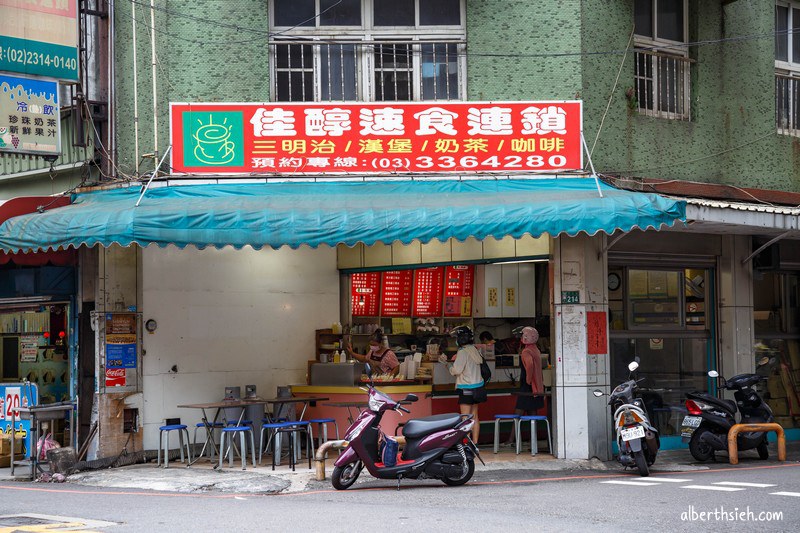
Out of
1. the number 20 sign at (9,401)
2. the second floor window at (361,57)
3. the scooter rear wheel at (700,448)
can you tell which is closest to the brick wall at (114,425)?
the number 20 sign at (9,401)

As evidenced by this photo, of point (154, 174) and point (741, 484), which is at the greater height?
point (154, 174)

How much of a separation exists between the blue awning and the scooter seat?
7.46 feet

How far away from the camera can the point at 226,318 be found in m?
16.2

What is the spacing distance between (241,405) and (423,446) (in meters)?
3.82

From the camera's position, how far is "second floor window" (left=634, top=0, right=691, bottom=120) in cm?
1555

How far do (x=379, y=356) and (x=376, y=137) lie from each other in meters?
4.51

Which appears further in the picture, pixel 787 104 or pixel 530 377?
pixel 787 104

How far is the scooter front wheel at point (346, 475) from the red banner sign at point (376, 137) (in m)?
4.33

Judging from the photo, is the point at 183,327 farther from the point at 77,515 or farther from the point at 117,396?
the point at 77,515

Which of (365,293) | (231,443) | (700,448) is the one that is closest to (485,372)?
(365,293)

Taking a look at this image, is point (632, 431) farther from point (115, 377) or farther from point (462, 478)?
point (115, 377)

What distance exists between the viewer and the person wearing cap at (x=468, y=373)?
15625mm

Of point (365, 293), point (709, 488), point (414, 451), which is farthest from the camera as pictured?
point (365, 293)

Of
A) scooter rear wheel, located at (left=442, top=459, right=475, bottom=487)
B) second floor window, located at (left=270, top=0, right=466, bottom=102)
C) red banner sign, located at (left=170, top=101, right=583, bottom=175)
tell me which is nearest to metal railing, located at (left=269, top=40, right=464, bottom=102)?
second floor window, located at (left=270, top=0, right=466, bottom=102)
